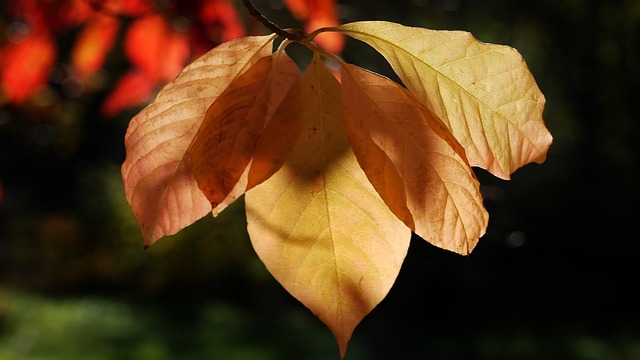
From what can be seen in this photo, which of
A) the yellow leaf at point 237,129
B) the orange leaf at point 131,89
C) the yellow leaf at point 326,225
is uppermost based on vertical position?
the yellow leaf at point 237,129

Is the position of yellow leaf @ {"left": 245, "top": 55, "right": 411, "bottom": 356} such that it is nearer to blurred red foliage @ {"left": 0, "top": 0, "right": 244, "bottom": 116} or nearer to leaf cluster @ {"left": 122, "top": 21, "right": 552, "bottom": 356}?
leaf cluster @ {"left": 122, "top": 21, "right": 552, "bottom": 356}

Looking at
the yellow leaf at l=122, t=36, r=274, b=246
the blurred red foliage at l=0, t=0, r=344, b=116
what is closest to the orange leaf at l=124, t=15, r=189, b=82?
the blurred red foliage at l=0, t=0, r=344, b=116

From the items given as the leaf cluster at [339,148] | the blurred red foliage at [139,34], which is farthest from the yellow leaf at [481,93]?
the blurred red foliage at [139,34]

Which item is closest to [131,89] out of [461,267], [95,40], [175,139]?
[95,40]

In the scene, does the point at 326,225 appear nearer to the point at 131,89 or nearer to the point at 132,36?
the point at 132,36

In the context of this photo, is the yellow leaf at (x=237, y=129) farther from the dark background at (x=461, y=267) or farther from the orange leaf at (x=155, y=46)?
the dark background at (x=461, y=267)

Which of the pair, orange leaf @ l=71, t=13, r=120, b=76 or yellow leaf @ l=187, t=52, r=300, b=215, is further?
orange leaf @ l=71, t=13, r=120, b=76

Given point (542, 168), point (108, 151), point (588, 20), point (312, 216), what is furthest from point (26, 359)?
point (588, 20)
